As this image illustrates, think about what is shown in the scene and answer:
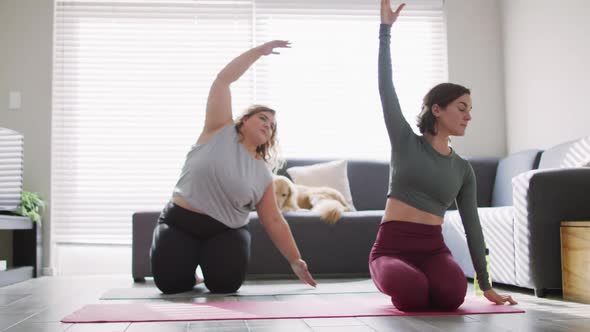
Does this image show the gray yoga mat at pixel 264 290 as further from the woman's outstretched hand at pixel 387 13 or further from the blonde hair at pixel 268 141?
the woman's outstretched hand at pixel 387 13

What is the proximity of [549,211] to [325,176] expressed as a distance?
1986 millimetres

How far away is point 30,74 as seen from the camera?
4875 millimetres

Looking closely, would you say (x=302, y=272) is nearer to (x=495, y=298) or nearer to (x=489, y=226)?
(x=495, y=298)

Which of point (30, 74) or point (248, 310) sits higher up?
point (30, 74)

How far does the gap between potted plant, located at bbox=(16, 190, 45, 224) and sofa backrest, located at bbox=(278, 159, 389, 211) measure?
169cm

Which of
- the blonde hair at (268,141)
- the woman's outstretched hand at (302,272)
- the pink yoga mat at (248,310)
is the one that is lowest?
the pink yoga mat at (248,310)

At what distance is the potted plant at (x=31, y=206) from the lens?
4.32 m

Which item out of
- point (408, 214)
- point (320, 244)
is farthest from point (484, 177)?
point (408, 214)

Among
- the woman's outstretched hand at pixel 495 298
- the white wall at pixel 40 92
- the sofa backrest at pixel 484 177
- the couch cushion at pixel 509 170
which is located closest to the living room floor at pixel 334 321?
the woman's outstretched hand at pixel 495 298

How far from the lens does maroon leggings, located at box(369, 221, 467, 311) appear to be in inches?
88.7

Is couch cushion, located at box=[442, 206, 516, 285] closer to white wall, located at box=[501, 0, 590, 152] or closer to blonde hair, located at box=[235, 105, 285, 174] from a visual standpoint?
white wall, located at box=[501, 0, 590, 152]

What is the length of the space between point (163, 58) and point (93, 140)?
2.72ft

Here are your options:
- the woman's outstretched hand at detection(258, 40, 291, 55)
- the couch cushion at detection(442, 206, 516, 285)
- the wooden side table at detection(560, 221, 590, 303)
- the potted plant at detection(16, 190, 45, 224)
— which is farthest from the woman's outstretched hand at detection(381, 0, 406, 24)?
the potted plant at detection(16, 190, 45, 224)

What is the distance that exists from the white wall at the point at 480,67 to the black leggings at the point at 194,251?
8.75 ft
